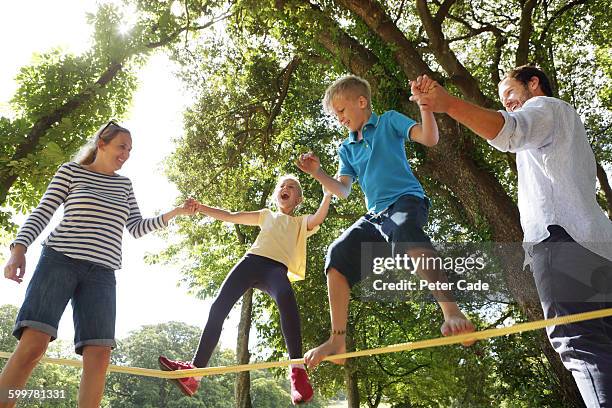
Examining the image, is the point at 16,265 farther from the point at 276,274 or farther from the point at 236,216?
the point at 236,216

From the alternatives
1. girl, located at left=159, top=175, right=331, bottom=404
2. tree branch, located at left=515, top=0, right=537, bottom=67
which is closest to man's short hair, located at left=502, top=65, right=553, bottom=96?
girl, located at left=159, top=175, right=331, bottom=404

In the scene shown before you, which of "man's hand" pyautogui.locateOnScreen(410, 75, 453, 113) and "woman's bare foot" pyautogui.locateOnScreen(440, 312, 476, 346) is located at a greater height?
"man's hand" pyautogui.locateOnScreen(410, 75, 453, 113)

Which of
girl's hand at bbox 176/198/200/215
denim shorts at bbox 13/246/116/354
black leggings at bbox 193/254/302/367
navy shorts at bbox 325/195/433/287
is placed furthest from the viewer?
girl's hand at bbox 176/198/200/215

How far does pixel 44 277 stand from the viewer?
2730mm

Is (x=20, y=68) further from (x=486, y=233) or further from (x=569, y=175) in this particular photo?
(x=569, y=175)

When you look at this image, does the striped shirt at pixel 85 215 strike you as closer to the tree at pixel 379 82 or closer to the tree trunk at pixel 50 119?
the tree trunk at pixel 50 119

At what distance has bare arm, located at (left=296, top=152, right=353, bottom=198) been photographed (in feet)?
10.3

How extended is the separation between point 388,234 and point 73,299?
1654 mm

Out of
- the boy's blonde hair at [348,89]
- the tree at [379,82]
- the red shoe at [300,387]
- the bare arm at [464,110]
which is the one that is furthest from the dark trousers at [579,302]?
the tree at [379,82]

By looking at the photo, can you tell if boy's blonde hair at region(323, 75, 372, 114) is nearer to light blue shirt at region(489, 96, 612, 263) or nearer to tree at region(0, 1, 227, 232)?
light blue shirt at region(489, 96, 612, 263)

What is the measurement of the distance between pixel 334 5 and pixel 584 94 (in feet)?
21.6

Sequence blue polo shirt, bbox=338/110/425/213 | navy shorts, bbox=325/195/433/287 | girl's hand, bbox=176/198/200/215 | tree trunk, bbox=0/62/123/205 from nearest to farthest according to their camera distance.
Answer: navy shorts, bbox=325/195/433/287
blue polo shirt, bbox=338/110/425/213
girl's hand, bbox=176/198/200/215
tree trunk, bbox=0/62/123/205

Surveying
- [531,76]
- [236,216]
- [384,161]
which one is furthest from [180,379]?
[531,76]

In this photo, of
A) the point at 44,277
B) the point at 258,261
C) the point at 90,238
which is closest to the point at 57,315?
the point at 44,277
